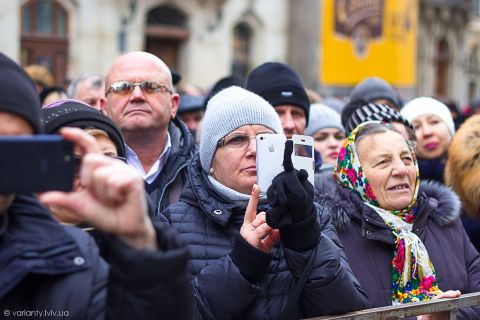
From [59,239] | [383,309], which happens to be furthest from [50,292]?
[383,309]

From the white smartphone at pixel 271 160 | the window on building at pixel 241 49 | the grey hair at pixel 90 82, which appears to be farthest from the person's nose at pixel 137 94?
the window on building at pixel 241 49

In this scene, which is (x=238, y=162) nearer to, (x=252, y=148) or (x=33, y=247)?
(x=252, y=148)

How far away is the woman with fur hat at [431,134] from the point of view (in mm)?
5250

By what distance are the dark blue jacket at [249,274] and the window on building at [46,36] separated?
13.4 meters

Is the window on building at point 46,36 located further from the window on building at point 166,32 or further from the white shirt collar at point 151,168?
the white shirt collar at point 151,168

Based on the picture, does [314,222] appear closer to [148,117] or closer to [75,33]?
[148,117]

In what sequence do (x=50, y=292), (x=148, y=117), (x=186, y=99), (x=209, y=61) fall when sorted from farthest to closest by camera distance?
(x=209, y=61) → (x=186, y=99) → (x=148, y=117) → (x=50, y=292)

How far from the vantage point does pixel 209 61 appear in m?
18.1

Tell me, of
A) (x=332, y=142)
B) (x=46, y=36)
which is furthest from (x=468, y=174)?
(x=46, y=36)

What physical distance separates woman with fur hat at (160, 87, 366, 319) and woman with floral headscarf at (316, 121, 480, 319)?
0.36m

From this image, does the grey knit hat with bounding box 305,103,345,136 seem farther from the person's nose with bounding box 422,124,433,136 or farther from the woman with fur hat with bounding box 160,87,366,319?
the woman with fur hat with bounding box 160,87,366,319

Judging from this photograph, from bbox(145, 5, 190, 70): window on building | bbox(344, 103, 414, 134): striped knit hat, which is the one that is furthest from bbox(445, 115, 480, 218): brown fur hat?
bbox(145, 5, 190, 70): window on building

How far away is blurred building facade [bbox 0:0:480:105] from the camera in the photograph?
51.9 feet

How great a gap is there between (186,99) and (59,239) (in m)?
4.58
